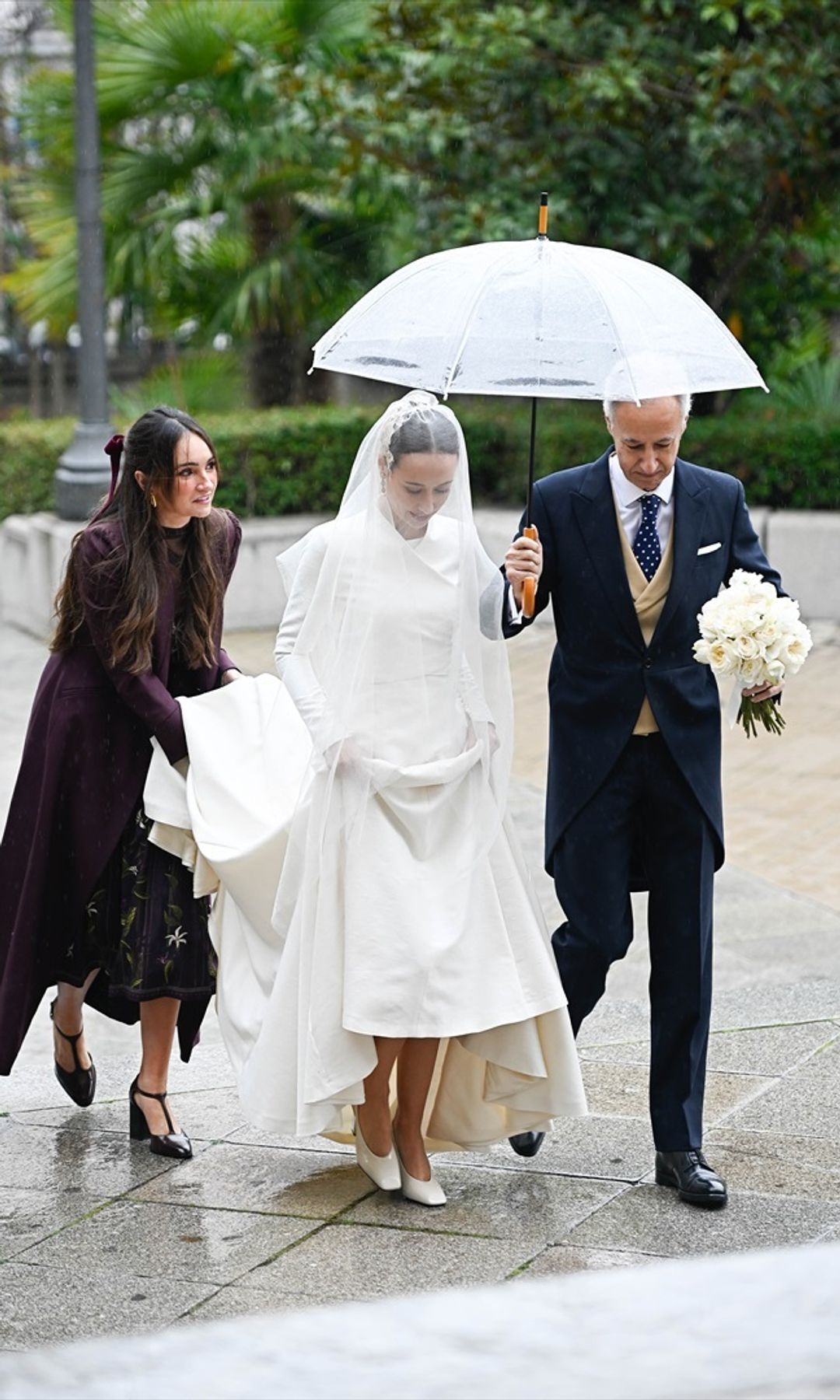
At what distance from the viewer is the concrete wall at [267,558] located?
11.2m

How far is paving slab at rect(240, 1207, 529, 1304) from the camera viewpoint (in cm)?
365

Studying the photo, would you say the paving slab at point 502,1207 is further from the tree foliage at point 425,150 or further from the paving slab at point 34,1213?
the tree foliage at point 425,150

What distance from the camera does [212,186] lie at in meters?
13.7

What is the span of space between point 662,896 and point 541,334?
4.16ft

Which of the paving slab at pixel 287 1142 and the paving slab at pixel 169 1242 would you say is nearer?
the paving slab at pixel 169 1242

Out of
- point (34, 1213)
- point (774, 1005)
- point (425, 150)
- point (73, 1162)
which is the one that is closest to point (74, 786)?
point (73, 1162)

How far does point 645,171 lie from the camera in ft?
38.7

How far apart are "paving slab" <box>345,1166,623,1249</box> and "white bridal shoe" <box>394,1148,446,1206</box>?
0.06 ft

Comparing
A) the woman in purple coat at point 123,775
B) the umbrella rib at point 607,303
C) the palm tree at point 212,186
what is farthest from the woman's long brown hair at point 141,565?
the palm tree at point 212,186

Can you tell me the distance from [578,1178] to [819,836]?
3.64 metres

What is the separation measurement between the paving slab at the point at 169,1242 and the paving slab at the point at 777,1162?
39.9 inches

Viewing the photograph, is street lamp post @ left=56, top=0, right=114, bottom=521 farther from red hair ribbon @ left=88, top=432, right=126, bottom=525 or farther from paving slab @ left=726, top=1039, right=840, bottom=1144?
paving slab @ left=726, top=1039, right=840, bottom=1144

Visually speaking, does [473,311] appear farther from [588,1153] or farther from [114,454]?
[588,1153]

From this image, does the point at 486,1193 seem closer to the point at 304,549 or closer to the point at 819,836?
the point at 304,549
